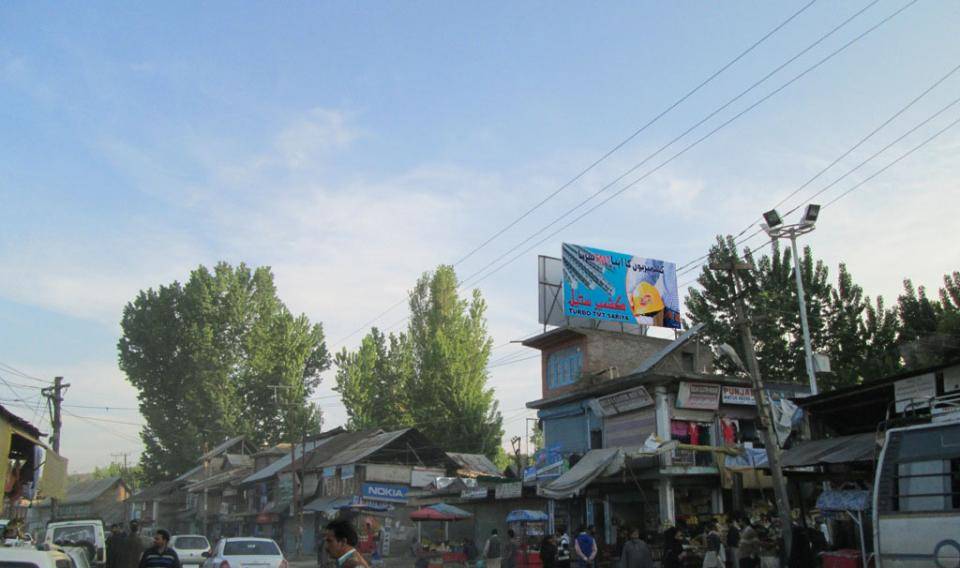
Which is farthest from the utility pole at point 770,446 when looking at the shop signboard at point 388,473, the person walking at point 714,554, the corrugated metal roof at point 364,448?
→ the shop signboard at point 388,473

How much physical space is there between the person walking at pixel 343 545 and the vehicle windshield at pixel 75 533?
772 inches

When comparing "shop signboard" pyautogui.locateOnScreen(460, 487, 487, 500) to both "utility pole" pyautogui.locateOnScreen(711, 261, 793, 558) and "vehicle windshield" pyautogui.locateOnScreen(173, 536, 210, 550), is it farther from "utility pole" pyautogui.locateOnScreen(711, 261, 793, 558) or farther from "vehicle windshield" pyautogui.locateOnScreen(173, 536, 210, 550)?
"utility pole" pyautogui.locateOnScreen(711, 261, 793, 558)

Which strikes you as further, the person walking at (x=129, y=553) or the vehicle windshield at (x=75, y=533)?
the vehicle windshield at (x=75, y=533)

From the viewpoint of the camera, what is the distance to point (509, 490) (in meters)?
30.4

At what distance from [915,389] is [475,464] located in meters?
34.1

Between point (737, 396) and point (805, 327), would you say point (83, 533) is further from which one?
point (805, 327)

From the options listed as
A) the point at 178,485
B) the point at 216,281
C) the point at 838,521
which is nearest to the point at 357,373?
the point at 216,281

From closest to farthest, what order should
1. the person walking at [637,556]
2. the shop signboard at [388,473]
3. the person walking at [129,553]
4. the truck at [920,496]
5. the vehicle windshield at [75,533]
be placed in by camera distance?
the truck at [920,496], the person walking at [129,553], the person walking at [637,556], the vehicle windshield at [75,533], the shop signboard at [388,473]

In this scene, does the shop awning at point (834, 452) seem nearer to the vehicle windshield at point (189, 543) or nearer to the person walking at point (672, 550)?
the person walking at point (672, 550)

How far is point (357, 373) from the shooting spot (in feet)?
190

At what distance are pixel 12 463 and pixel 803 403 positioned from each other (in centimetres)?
1861

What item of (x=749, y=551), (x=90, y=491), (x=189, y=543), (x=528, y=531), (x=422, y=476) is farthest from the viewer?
(x=90, y=491)

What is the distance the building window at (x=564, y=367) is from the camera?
3328 centimetres

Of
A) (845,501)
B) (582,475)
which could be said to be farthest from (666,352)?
(845,501)
